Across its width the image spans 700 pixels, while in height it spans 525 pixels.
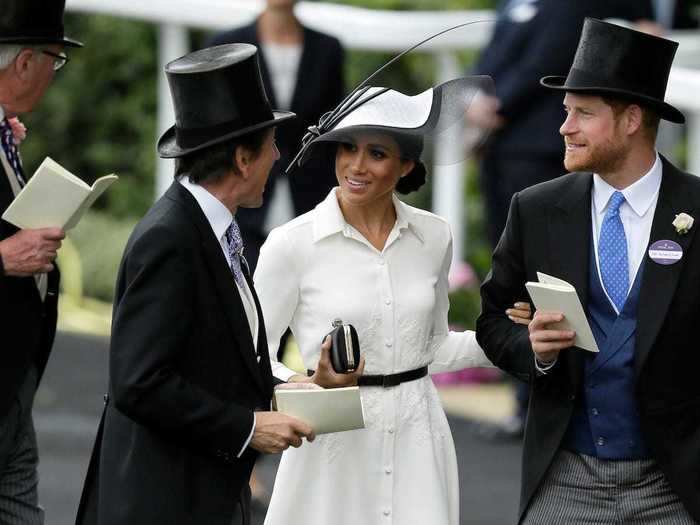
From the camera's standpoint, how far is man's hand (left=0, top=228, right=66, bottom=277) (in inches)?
195

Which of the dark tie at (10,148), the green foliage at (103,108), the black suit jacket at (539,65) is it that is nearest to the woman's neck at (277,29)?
the black suit jacket at (539,65)

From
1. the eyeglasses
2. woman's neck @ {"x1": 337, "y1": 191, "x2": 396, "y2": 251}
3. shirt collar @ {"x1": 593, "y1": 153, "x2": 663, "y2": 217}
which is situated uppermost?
the eyeglasses

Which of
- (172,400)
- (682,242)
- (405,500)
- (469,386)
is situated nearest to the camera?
(172,400)

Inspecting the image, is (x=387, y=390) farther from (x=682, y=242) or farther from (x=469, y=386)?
(x=469, y=386)

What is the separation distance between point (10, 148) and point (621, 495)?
196 cm

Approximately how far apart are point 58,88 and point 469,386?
4672 mm

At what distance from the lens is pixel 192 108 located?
15.2 feet

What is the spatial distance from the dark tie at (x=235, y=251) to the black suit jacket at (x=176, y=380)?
120 millimetres

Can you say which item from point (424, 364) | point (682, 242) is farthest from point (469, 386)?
point (682, 242)

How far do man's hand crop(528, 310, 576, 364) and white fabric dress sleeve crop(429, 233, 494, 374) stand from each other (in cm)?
73

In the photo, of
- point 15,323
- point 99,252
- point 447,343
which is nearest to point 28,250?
point 15,323

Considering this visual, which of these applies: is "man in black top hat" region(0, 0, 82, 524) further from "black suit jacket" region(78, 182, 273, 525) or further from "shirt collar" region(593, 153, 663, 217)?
"shirt collar" region(593, 153, 663, 217)

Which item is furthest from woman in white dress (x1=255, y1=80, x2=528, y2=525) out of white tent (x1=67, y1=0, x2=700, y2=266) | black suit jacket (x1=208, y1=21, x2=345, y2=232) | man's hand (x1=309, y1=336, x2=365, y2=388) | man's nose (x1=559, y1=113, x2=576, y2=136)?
white tent (x1=67, y1=0, x2=700, y2=266)

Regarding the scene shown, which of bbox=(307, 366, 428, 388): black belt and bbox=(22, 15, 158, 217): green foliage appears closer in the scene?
bbox=(307, 366, 428, 388): black belt
